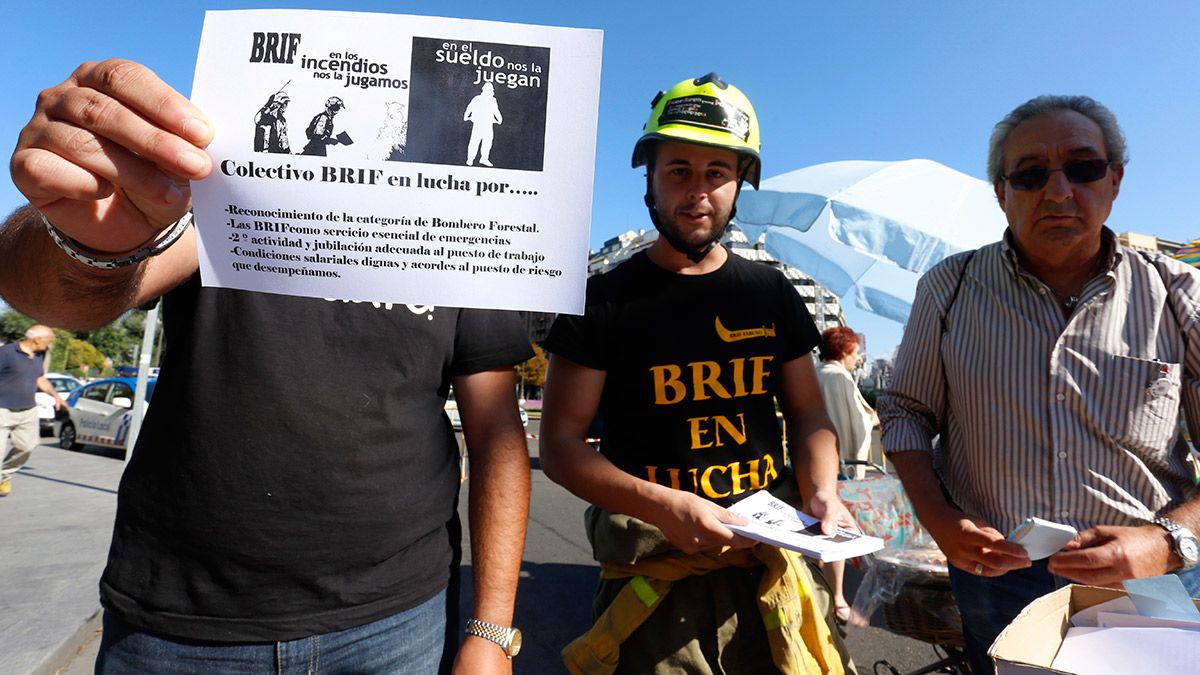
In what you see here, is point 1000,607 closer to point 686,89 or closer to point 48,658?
point 686,89

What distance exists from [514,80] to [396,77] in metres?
0.16

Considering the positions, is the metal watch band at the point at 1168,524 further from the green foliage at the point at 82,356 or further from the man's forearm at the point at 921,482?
the green foliage at the point at 82,356

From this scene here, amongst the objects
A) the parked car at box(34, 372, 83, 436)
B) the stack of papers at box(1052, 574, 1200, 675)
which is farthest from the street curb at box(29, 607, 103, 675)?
the parked car at box(34, 372, 83, 436)

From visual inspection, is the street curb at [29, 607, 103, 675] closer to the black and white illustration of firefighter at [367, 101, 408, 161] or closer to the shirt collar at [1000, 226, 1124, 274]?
the black and white illustration of firefighter at [367, 101, 408, 161]

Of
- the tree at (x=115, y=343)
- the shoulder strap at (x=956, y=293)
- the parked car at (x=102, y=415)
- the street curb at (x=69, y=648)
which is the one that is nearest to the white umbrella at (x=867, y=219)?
the shoulder strap at (x=956, y=293)

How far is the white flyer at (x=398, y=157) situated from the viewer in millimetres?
907

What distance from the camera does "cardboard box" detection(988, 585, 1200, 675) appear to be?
2.95 feet

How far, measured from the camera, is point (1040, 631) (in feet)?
3.39

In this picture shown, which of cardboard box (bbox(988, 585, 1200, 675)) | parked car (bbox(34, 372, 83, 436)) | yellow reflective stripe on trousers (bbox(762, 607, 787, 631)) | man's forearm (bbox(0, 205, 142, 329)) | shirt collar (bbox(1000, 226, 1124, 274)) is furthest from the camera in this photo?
parked car (bbox(34, 372, 83, 436))

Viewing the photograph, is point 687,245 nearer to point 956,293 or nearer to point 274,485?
point 956,293

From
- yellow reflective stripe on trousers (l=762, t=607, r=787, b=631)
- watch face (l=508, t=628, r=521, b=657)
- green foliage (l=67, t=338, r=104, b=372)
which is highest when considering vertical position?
watch face (l=508, t=628, r=521, b=657)

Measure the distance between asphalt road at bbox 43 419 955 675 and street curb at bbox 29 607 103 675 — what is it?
0.04 metres

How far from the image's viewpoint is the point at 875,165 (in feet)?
12.2

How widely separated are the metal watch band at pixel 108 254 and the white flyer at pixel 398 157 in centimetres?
12
